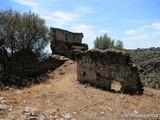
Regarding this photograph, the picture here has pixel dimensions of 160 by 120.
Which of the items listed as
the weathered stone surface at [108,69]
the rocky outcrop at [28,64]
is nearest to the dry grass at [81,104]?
the weathered stone surface at [108,69]

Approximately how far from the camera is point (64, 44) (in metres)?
28.8

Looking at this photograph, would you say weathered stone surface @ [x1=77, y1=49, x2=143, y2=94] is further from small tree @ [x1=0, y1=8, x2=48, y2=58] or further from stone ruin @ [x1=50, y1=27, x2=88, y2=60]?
stone ruin @ [x1=50, y1=27, x2=88, y2=60]

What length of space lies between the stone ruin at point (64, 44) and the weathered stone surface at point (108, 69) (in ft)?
32.9

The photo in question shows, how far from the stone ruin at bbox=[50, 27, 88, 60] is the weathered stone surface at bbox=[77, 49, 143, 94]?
10.0 m

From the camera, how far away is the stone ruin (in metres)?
28.2

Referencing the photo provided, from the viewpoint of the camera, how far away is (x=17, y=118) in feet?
30.3

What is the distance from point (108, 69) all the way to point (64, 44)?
13701mm

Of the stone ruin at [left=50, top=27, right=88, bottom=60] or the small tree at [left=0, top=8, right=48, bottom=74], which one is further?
the stone ruin at [left=50, top=27, right=88, bottom=60]

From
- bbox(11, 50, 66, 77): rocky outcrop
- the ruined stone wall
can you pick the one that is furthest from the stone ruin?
bbox(11, 50, 66, 77): rocky outcrop

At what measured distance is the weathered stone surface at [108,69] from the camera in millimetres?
15484

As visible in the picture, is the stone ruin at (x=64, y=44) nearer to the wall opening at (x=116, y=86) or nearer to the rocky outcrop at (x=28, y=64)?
the rocky outcrop at (x=28, y=64)

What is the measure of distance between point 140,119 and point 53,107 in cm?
504

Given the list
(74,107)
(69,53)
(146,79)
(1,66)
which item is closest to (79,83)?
(74,107)

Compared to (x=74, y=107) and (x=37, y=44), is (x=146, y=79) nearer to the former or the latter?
(x=37, y=44)
